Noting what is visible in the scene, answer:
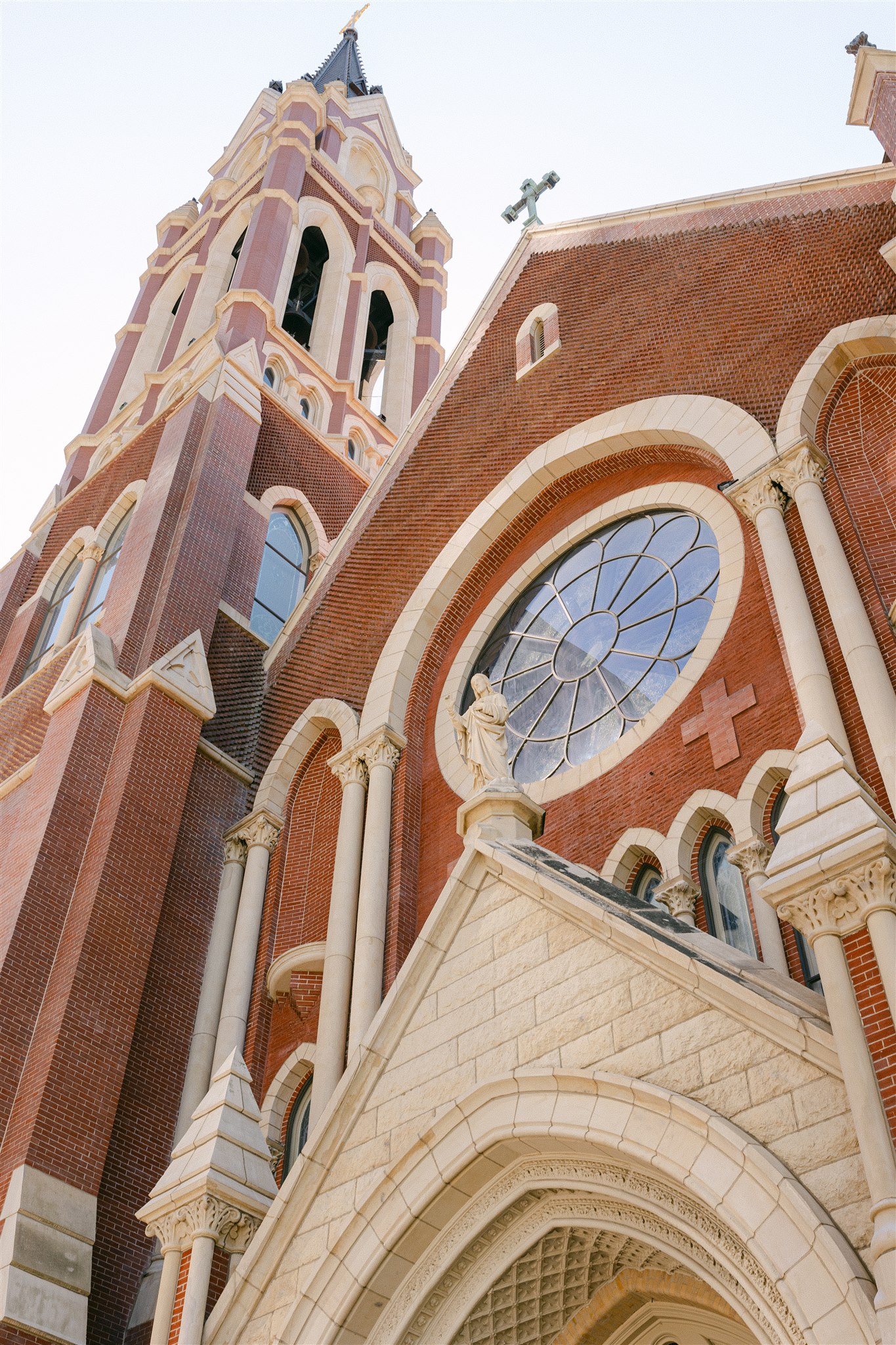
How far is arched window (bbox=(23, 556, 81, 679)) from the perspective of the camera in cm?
2064

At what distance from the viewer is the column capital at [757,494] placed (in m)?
11.5

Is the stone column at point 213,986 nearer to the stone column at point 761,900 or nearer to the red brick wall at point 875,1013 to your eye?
the stone column at point 761,900

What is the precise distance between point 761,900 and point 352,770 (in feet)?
17.9

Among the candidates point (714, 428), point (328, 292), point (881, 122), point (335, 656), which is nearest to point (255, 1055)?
point (335, 656)

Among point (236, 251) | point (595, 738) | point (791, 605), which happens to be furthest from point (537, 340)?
point (236, 251)

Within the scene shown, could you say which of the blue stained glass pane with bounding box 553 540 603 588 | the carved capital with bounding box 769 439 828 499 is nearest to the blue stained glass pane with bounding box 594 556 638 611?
the blue stained glass pane with bounding box 553 540 603 588

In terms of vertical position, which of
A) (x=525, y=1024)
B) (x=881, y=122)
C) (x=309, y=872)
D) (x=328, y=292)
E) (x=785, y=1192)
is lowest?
(x=785, y=1192)

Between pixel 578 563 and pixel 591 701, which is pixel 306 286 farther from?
pixel 591 701

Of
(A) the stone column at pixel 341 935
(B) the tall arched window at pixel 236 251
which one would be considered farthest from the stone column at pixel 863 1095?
(B) the tall arched window at pixel 236 251

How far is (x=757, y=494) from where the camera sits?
11.6m

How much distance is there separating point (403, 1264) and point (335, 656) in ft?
30.9

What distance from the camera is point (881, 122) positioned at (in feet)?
38.3

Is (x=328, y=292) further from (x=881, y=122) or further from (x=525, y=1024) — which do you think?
(x=525, y=1024)

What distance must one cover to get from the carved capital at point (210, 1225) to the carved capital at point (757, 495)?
687 centimetres
